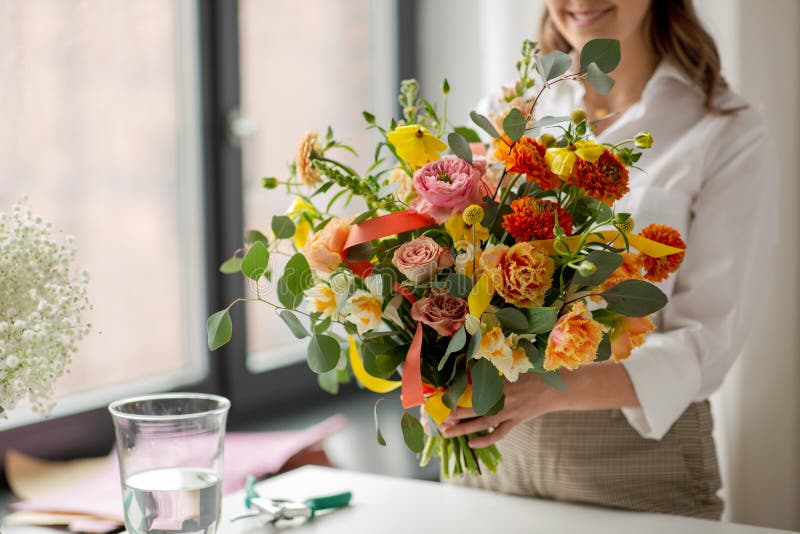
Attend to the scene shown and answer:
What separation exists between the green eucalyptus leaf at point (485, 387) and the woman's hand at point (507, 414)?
0.12 m

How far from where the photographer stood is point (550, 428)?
1.41 meters

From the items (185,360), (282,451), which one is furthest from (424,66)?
(282,451)

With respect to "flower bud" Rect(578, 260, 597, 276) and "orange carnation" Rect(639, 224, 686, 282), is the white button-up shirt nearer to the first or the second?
"orange carnation" Rect(639, 224, 686, 282)

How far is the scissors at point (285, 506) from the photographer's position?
1.20 m

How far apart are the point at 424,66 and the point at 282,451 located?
1470 mm

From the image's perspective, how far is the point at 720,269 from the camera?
142 cm

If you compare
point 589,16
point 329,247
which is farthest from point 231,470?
point 589,16

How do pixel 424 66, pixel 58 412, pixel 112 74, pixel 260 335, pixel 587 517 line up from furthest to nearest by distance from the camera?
pixel 424 66, pixel 260 335, pixel 112 74, pixel 58 412, pixel 587 517

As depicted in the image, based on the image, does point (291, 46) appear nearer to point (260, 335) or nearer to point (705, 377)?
point (260, 335)

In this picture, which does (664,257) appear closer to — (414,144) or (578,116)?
(578,116)

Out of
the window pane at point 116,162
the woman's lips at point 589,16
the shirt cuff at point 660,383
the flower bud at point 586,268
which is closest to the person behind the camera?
the flower bud at point 586,268

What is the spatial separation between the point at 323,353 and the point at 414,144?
0.26 metres

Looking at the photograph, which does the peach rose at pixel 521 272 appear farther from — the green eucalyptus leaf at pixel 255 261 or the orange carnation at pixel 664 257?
the green eucalyptus leaf at pixel 255 261

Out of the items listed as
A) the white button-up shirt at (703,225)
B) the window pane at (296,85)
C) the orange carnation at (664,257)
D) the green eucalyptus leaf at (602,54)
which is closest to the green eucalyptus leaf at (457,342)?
the orange carnation at (664,257)
